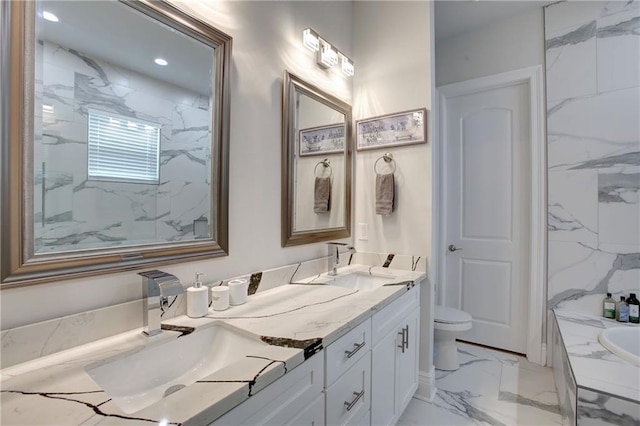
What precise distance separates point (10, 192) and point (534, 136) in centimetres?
303

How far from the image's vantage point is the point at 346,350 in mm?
1121

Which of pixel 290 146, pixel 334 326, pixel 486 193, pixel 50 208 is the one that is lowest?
pixel 334 326

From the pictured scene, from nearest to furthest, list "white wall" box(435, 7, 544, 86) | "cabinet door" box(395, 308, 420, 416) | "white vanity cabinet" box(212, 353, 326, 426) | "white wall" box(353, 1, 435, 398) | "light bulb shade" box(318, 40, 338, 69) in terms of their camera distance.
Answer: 1. "white vanity cabinet" box(212, 353, 326, 426)
2. "cabinet door" box(395, 308, 420, 416)
3. "light bulb shade" box(318, 40, 338, 69)
4. "white wall" box(353, 1, 435, 398)
5. "white wall" box(435, 7, 544, 86)

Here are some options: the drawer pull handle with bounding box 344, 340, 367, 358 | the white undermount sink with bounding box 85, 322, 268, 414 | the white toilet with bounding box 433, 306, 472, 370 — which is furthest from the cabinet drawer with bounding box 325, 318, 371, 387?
the white toilet with bounding box 433, 306, 472, 370

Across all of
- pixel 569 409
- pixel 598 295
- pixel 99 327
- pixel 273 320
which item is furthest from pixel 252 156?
pixel 598 295

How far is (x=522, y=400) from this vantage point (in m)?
1.96

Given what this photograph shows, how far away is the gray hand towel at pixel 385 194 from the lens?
6.71ft

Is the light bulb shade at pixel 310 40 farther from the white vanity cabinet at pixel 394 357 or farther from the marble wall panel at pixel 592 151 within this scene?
the marble wall panel at pixel 592 151

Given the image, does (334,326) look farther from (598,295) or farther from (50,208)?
(598,295)

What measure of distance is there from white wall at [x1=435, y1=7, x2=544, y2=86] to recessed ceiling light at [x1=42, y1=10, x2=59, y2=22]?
2.84m

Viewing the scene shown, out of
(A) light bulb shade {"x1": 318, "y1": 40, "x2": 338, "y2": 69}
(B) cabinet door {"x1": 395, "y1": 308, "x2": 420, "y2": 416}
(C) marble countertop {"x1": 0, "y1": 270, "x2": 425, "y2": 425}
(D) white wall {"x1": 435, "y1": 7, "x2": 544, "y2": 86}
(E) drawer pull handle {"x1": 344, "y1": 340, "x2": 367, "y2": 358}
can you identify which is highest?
(D) white wall {"x1": 435, "y1": 7, "x2": 544, "y2": 86}

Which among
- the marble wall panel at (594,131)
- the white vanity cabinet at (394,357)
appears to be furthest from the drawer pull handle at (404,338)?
the marble wall panel at (594,131)

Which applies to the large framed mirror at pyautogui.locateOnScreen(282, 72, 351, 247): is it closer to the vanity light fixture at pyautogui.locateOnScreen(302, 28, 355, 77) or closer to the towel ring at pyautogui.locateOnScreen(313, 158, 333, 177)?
the towel ring at pyautogui.locateOnScreen(313, 158, 333, 177)

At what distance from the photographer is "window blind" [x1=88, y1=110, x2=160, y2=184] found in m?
0.94
